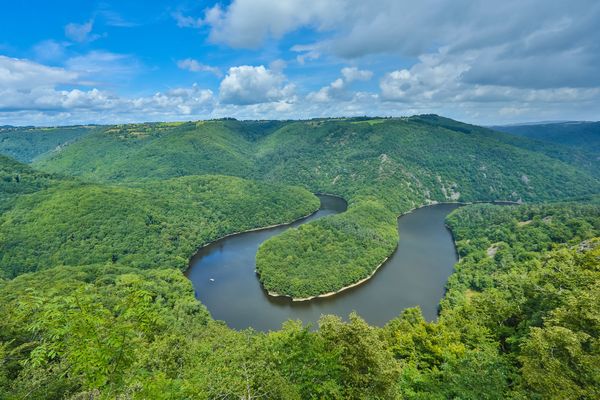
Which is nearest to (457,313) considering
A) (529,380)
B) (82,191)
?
(529,380)

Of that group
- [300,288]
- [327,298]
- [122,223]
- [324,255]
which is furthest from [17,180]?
[327,298]

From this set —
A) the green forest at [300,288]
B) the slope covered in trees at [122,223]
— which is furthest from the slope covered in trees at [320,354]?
the slope covered in trees at [122,223]

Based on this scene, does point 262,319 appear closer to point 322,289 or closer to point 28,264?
point 322,289

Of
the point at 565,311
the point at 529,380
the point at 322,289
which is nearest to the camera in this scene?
the point at 529,380

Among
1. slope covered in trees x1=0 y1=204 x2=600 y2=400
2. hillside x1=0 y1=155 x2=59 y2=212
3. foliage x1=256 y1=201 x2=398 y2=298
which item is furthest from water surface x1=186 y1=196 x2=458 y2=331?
→ hillside x1=0 y1=155 x2=59 y2=212

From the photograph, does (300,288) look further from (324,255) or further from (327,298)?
(324,255)
